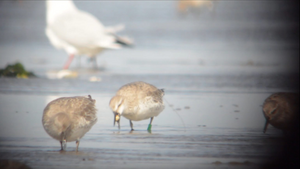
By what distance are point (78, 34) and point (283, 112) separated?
26.7 feet

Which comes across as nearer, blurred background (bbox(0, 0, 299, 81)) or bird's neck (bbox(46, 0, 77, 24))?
blurred background (bbox(0, 0, 299, 81))

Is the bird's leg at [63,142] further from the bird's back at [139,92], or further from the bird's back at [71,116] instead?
the bird's back at [139,92]

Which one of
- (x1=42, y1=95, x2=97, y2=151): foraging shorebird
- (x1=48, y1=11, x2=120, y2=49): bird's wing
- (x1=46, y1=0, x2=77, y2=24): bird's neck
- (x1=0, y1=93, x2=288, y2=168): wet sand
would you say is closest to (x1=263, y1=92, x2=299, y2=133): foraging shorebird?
(x1=0, y1=93, x2=288, y2=168): wet sand

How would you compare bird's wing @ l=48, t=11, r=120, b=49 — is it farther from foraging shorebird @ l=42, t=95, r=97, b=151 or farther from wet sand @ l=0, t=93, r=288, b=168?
foraging shorebird @ l=42, t=95, r=97, b=151

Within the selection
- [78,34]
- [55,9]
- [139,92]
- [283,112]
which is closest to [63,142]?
[139,92]

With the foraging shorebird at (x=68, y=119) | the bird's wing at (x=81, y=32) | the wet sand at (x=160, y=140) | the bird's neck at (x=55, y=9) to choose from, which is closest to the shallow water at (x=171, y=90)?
the wet sand at (x=160, y=140)

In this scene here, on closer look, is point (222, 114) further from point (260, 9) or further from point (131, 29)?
point (260, 9)

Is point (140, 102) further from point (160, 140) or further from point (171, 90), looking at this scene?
point (171, 90)

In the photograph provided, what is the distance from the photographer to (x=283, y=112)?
20.5ft

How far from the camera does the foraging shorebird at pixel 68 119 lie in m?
5.43

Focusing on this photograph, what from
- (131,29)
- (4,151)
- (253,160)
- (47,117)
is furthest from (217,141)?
(131,29)

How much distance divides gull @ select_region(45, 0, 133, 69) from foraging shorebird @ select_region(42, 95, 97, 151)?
7.50m

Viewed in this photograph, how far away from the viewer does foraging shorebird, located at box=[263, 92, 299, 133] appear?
623 centimetres

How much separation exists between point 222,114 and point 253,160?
243 centimetres
